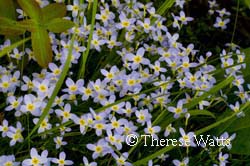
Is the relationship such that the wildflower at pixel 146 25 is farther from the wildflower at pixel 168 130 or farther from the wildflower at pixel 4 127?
the wildflower at pixel 4 127

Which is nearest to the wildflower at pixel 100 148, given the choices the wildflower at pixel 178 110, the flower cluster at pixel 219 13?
the wildflower at pixel 178 110

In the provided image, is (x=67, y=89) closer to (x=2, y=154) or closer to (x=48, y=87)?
(x=48, y=87)

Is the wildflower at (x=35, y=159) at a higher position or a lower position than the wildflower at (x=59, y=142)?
lower

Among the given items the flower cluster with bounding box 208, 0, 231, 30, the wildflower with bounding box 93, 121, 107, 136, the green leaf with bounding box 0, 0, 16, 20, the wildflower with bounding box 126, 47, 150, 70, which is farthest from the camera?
the flower cluster with bounding box 208, 0, 231, 30

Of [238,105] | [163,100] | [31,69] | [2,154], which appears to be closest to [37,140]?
[2,154]

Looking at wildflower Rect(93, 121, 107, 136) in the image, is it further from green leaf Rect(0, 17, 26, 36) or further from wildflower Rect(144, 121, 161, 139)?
green leaf Rect(0, 17, 26, 36)

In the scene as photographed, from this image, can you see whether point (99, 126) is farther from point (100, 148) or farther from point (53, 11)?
point (53, 11)

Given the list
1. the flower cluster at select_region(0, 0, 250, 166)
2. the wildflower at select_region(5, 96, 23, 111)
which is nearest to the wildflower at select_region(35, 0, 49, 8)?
the flower cluster at select_region(0, 0, 250, 166)

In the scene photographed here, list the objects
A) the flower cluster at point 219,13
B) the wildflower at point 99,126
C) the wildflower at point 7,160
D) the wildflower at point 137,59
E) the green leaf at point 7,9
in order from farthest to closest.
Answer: the flower cluster at point 219,13 < the wildflower at point 137,59 < the green leaf at point 7,9 < the wildflower at point 99,126 < the wildflower at point 7,160

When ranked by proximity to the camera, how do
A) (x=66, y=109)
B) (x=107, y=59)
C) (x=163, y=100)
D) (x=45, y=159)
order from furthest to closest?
(x=107, y=59)
(x=163, y=100)
(x=66, y=109)
(x=45, y=159)
